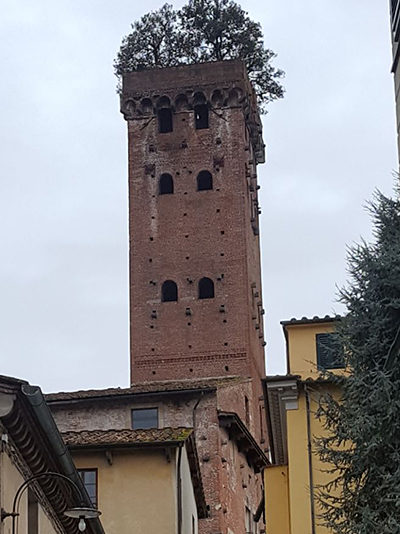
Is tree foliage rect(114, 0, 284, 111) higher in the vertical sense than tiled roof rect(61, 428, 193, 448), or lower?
higher

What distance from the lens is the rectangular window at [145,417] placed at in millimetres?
40188

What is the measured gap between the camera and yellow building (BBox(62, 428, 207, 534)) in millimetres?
26016

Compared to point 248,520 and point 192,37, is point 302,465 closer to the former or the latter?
point 248,520

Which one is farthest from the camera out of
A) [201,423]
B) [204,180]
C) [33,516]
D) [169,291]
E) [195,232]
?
[204,180]

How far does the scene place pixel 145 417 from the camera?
40.4 metres

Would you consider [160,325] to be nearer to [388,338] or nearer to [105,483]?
[105,483]

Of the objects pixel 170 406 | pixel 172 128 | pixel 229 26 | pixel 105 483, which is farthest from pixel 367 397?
pixel 229 26

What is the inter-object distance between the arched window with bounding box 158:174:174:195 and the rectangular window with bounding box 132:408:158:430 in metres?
19.6

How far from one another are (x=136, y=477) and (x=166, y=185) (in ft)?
110

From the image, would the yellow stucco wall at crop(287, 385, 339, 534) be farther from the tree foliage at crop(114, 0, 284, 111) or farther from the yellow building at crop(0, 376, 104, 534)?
the tree foliage at crop(114, 0, 284, 111)

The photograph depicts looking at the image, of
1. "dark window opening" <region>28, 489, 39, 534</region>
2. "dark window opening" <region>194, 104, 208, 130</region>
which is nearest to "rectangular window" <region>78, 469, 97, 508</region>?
"dark window opening" <region>28, 489, 39, 534</region>

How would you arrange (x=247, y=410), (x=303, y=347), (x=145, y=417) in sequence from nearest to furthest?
(x=303, y=347)
(x=145, y=417)
(x=247, y=410)

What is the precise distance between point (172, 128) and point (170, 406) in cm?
2183

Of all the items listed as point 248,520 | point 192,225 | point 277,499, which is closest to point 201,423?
point 248,520
